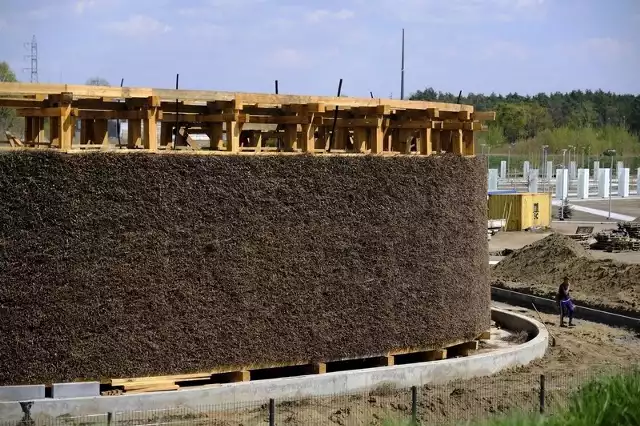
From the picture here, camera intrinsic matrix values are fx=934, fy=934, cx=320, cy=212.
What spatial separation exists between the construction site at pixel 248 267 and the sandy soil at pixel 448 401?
55 mm

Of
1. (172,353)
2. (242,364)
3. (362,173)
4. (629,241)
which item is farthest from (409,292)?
(629,241)

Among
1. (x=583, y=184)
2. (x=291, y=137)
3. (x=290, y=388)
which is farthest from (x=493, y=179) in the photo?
(x=290, y=388)

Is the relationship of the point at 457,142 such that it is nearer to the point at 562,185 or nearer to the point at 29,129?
the point at 29,129

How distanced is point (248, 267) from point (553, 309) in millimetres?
13905

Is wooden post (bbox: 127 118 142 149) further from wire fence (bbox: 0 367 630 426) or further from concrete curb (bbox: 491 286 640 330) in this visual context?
concrete curb (bbox: 491 286 640 330)

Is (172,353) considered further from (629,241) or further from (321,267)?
(629,241)

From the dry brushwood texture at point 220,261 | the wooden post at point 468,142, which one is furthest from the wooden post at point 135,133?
the wooden post at point 468,142

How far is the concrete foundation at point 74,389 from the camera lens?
522 inches

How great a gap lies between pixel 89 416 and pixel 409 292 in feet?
20.1

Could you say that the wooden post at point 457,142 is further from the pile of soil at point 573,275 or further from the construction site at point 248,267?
the pile of soil at point 573,275

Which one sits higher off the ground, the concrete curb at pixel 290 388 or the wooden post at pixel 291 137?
the wooden post at pixel 291 137

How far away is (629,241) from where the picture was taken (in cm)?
4072

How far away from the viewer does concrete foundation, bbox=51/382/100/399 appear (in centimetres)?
1325

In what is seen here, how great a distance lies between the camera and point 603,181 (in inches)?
3041
